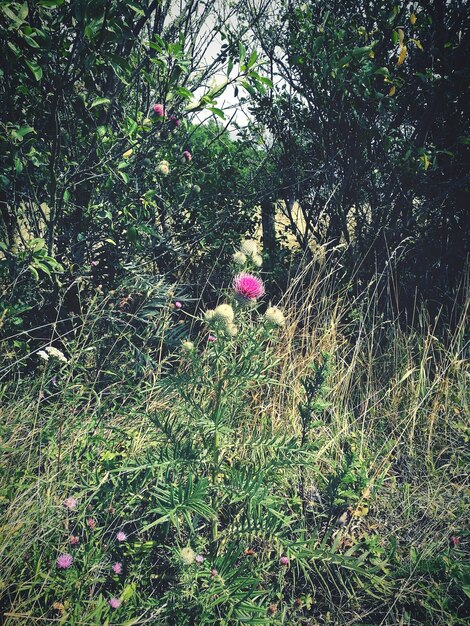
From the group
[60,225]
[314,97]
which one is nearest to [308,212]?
[314,97]

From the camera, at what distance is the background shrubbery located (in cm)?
157

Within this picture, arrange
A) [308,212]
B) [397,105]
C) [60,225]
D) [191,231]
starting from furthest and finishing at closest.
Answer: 1. [308,212]
2. [191,231]
3. [397,105]
4. [60,225]

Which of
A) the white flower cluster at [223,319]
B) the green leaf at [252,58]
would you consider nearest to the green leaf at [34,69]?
the green leaf at [252,58]

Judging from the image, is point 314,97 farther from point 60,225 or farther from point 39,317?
point 39,317

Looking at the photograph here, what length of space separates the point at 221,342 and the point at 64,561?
92cm

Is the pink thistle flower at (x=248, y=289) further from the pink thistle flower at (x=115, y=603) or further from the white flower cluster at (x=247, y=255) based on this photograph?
the pink thistle flower at (x=115, y=603)

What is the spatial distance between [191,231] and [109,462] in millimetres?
2137

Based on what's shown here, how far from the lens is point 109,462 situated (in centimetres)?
188

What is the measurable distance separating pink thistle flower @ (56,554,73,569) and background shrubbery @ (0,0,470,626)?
0.05m

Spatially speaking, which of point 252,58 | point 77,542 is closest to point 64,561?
point 77,542

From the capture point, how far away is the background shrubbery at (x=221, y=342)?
Result: 1.57 metres

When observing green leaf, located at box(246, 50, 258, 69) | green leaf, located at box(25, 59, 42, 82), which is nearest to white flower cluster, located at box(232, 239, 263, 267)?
green leaf, located at box(246, 50, 258, 69)

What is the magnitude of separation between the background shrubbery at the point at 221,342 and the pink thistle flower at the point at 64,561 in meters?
0.05

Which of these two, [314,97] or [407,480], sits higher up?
[314,97]
